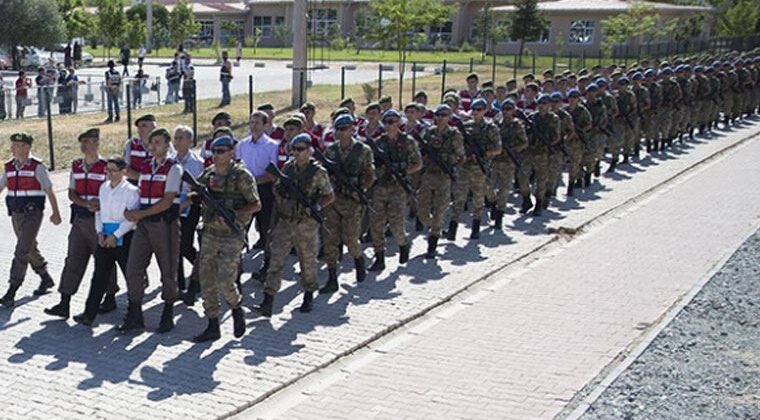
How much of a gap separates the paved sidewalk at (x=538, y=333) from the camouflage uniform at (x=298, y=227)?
1196mm

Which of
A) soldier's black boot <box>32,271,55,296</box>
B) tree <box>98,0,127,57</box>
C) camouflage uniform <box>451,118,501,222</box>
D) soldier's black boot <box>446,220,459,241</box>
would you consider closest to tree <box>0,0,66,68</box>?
tree <box>98,0,127,57</box>

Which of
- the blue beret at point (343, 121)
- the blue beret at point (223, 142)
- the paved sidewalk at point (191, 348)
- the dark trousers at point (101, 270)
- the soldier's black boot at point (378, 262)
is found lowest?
the paved sidewalk at point (191, 348)

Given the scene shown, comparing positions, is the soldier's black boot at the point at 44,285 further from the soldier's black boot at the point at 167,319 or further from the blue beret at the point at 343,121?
the blue beret at the point at 343,121

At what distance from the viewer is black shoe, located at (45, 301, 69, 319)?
8523mm

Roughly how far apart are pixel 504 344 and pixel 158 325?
3194mm

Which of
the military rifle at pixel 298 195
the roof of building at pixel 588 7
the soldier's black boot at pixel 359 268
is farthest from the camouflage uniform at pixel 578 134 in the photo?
the roof of building at pixel 588 7

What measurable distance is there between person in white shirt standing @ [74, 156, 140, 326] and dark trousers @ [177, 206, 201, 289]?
102 centimetres

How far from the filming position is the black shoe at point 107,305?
8.78 metres

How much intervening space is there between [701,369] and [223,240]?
415cm

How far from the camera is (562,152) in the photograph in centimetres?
1398

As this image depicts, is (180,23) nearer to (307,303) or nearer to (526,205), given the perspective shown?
(526,205)

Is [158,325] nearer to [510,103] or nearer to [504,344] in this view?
[504,344]

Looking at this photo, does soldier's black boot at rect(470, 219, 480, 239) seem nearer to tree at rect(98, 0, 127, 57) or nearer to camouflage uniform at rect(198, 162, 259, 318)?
A: camouflage uniform at rect(198, 162, 259, 318)

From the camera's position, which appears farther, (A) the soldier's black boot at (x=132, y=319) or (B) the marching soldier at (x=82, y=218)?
(B) the marching soldier at (x=82, y=218)
